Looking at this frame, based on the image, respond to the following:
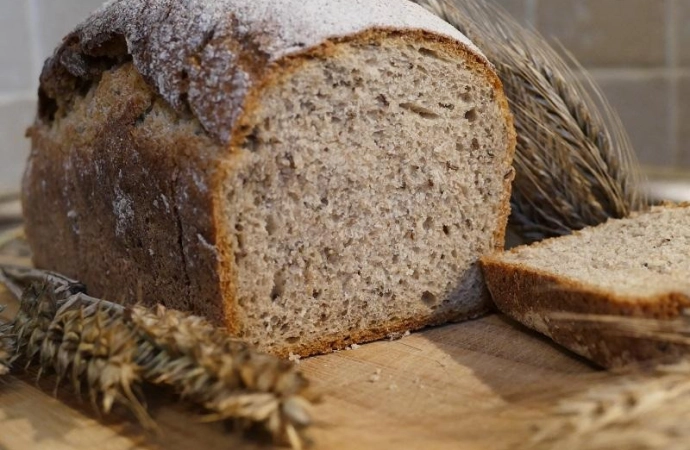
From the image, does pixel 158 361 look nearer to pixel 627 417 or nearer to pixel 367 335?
pixel 367 335

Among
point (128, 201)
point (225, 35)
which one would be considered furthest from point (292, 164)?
point (128, 201)

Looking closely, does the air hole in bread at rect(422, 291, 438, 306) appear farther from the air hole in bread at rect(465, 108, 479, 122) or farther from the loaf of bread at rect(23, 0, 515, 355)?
the air hole in bread at rect(465, 108, 479, 122)

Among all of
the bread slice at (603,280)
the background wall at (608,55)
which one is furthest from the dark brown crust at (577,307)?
the background wall at (608,55)

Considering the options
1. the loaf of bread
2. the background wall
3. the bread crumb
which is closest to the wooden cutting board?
the bread crumb

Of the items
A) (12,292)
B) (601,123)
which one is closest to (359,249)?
(601,123)

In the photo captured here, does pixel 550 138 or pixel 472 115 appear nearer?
pixel 472 115

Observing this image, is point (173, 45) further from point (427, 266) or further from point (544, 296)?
point (544, 296)
